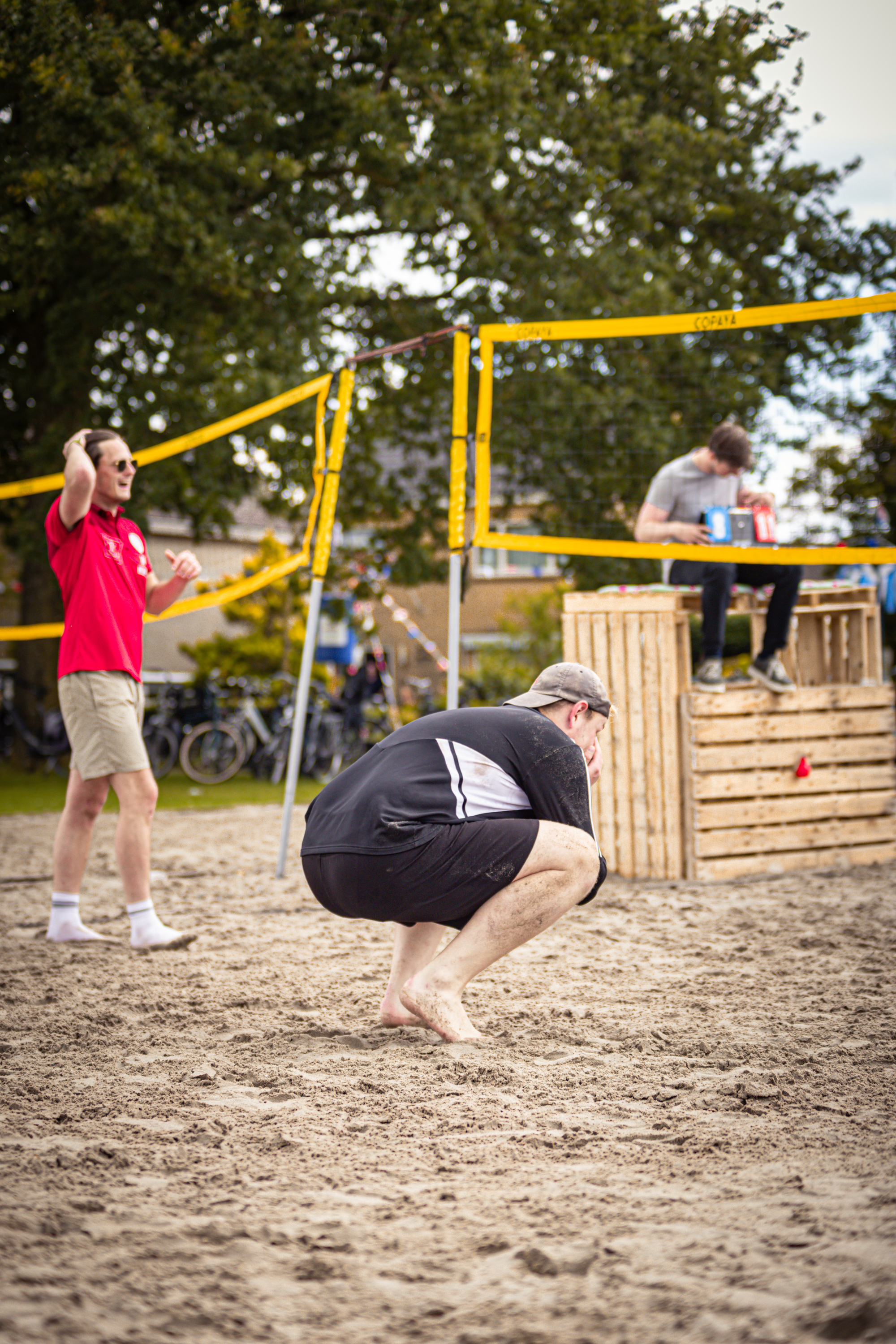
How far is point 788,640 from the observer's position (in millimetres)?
6875

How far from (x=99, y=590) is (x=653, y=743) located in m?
3.17

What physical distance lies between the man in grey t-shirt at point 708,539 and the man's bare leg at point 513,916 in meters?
3.29

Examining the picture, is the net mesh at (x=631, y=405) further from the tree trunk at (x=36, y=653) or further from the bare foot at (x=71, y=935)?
the bare foot at (x=71, y=935)

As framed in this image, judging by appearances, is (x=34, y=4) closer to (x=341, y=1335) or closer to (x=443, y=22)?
(x=443, y=22)

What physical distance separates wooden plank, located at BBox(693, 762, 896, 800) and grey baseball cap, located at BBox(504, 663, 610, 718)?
3.10 meters

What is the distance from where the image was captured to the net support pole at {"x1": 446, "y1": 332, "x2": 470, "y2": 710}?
19.7 feet

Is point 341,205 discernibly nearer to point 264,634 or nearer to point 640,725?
point 264,634

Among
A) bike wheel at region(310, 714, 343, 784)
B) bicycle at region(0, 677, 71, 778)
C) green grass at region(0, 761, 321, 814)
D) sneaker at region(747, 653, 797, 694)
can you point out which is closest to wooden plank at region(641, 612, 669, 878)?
sneaker at region(747, 653, 797, 694)

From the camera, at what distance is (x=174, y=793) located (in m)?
12.9

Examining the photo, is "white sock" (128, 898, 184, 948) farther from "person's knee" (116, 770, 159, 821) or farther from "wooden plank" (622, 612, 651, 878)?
"wooden plank" (622, 612, 651, 878)

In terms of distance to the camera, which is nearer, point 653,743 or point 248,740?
point 653,743

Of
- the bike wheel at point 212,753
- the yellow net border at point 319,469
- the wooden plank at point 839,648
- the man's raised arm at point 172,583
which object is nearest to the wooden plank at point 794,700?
the wooden plank at point 839,648

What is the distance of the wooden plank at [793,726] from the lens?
6.43m

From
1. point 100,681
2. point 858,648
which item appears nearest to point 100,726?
point 100,681
